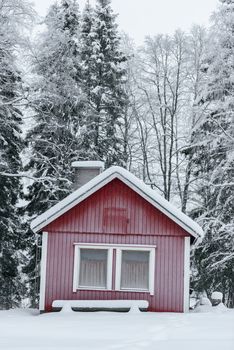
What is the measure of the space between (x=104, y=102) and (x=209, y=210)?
895 centimetres

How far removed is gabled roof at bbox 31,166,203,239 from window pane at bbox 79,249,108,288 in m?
1.49

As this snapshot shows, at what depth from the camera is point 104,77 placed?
3031 cm

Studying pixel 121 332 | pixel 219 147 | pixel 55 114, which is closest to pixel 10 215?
pixel 55 114

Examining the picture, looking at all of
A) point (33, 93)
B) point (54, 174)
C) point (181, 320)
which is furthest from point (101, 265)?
point (54, 174)

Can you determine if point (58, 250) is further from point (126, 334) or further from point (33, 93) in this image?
point (126, 334)

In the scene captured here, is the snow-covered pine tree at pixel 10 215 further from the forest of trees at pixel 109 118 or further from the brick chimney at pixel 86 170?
the brick chimney at pixel 86 170

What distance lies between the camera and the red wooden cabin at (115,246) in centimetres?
1869

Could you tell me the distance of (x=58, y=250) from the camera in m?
19.1

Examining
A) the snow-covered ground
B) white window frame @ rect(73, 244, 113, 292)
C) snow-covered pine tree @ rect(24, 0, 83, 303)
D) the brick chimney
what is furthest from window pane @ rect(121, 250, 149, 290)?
snow-covered pine tree @ rect(24, 0, 83, 303)

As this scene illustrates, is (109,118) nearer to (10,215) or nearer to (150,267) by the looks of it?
(10,215)

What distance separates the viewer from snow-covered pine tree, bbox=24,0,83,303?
22375 millimetres

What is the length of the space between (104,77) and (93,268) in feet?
44.6

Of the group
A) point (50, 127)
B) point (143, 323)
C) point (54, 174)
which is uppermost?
point (50, 127)

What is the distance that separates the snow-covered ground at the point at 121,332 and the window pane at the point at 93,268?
1.72 m
